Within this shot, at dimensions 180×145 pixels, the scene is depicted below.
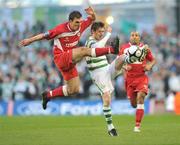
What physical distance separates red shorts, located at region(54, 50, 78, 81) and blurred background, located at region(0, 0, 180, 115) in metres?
10.2

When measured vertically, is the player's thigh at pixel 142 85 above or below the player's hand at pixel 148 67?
below

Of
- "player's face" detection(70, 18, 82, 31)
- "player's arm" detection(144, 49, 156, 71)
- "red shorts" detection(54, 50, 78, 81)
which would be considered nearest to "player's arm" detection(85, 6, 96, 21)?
"player's face" detection(70, 18, 82, 31)

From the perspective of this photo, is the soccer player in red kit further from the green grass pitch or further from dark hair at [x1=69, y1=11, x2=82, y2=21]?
dark hair at [x1=69, y1=11, x2=82, y2=21]

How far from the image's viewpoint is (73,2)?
3878cm

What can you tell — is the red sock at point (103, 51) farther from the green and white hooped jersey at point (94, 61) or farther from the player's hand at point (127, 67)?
the player's hand at point (127, 67)

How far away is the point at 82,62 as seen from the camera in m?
32.4

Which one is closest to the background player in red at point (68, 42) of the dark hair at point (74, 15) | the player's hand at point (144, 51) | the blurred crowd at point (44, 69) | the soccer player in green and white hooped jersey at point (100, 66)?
the dark hair at point (74, 15)

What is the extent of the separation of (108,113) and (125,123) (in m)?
4.58

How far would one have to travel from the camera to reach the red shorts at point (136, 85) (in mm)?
18650

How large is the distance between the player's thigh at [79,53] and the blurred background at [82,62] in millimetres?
11698

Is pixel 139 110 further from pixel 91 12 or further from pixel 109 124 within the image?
pixel 91 12

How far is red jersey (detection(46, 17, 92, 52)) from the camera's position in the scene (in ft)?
60.6

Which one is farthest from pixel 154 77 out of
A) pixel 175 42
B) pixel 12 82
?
pixel 12 82

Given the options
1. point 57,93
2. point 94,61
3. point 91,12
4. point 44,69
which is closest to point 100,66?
point 94,61
